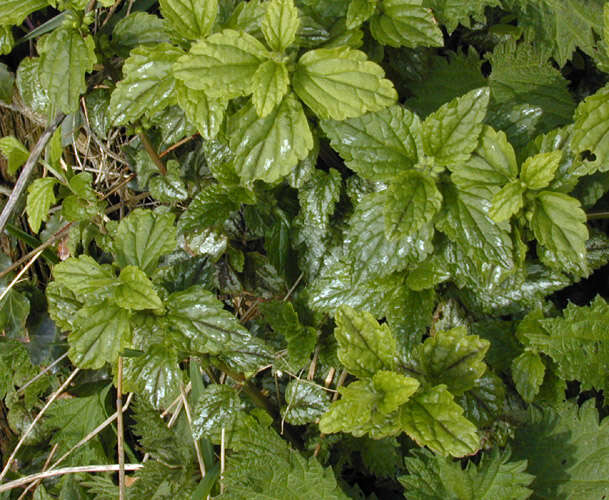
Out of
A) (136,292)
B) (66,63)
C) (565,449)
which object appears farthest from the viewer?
(565,449)

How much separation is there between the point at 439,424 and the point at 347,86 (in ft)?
2.66

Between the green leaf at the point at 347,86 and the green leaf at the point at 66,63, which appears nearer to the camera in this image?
the green leaf at the point at 347,86

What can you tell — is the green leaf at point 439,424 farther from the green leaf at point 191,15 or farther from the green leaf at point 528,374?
the green leaf at point 191,15

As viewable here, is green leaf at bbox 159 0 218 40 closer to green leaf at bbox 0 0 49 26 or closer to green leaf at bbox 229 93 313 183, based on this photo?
green leaf at bbox 229 93 313 183

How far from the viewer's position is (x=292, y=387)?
189cm

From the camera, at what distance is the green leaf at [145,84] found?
58.6 inches

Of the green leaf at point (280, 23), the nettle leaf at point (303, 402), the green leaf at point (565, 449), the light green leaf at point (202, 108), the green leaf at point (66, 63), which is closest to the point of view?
the green leaf at point (280, 23)

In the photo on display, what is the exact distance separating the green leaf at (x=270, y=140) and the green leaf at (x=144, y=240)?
1.00 feet

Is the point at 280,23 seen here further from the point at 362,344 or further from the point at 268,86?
the point at 362,344

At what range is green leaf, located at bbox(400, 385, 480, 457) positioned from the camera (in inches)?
53.5

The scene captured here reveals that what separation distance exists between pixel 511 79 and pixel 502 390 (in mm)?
1006

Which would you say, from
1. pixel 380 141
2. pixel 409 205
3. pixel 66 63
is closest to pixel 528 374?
pixel 409 205

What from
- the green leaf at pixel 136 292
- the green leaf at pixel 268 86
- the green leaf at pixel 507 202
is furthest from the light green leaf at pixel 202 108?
the green leaf at pixel 507 202

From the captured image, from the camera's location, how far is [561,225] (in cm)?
140
